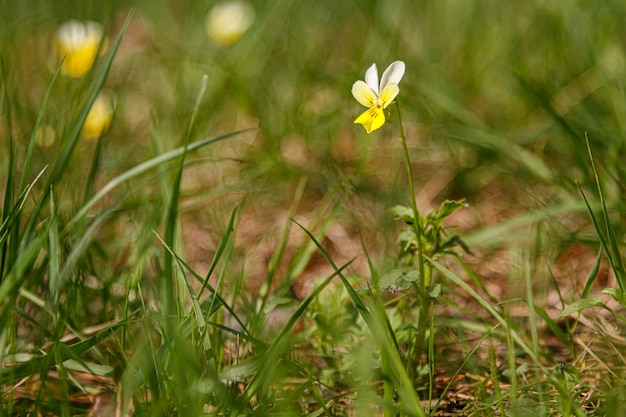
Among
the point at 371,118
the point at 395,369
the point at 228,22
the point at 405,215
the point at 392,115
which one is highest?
the point at 228,22

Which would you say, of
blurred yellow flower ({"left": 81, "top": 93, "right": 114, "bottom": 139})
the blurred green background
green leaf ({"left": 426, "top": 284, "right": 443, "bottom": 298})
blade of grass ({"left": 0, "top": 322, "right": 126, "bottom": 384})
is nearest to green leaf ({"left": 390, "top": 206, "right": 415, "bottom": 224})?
green leaf ({"left": 426, "top": 284, "right": 443, "bottom": 298})

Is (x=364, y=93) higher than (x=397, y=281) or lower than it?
higher

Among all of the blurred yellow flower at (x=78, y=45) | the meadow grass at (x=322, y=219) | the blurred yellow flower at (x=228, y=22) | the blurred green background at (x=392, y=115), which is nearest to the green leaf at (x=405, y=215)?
the meadow grass at (x=322, y=219)

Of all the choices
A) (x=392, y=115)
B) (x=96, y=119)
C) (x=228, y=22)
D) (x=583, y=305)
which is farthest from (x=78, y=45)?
(x=583, y=305)

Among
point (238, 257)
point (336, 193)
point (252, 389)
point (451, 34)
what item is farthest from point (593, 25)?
point (252, 389)

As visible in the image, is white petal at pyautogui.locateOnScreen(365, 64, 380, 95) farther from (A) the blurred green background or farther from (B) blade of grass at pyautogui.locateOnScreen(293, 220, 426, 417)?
(A) the blurred green background

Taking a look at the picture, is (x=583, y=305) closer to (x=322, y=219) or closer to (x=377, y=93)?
(x=377, y=93)
